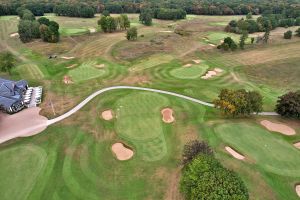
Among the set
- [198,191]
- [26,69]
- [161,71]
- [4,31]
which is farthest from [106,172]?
[4,31]

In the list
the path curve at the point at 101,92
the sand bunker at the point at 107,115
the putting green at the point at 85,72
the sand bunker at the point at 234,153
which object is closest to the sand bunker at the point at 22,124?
the path curve at the point at 101,92

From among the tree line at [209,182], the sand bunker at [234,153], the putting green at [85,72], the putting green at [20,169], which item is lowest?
the putting green at [20,169]

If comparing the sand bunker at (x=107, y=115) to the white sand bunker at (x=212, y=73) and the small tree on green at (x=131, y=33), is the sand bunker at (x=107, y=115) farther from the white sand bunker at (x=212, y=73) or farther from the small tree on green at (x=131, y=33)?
the small tree on green at (x=131, y=33)

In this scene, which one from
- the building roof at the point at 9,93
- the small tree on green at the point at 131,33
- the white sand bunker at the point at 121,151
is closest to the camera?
the white sand bunker at the point at 121,151

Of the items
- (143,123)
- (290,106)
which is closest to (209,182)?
(143,123)

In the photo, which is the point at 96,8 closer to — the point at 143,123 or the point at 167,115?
the point at 167,115

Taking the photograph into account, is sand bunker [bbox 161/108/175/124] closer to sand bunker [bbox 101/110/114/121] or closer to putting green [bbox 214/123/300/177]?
putting green [bbox 214/123/300/177]

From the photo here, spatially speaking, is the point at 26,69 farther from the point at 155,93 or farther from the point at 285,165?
the point at 285,165

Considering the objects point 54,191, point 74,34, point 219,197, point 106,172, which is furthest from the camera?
point 74,34
